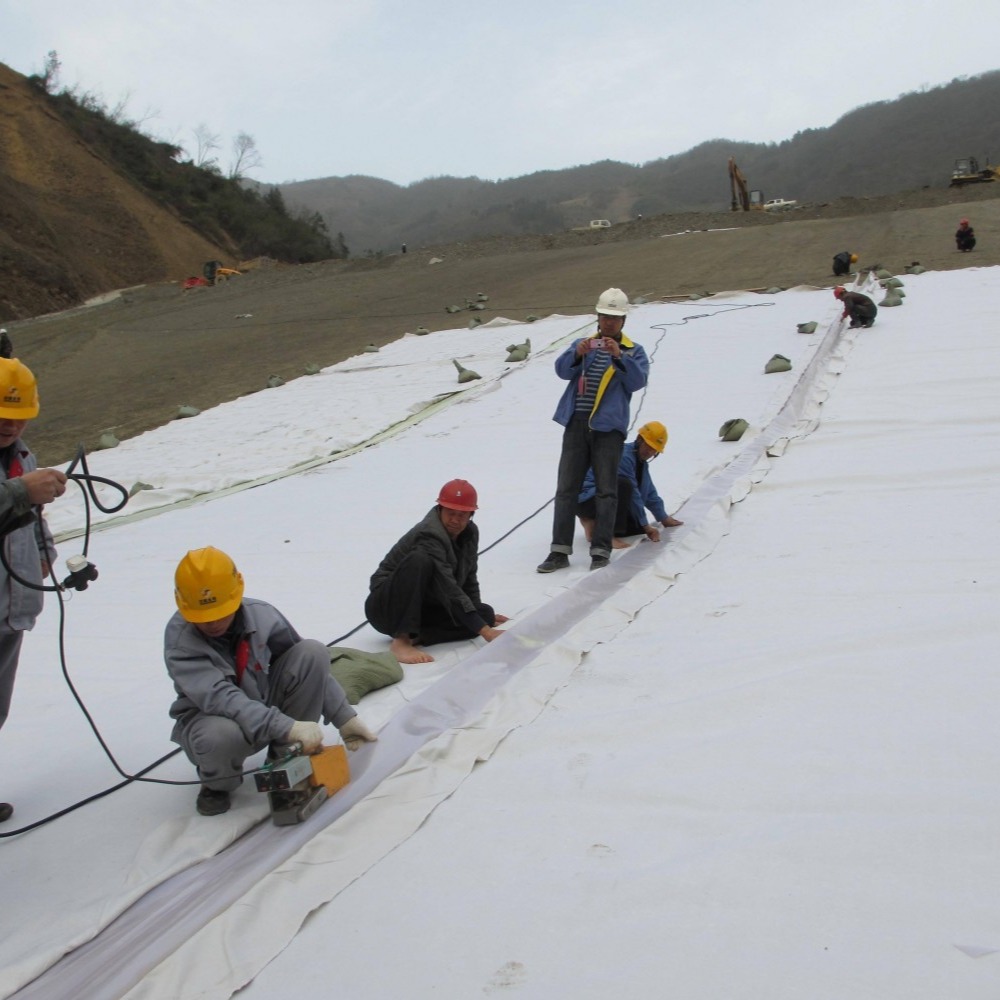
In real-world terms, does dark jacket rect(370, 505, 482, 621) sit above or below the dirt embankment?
below

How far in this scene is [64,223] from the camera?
25.5 m

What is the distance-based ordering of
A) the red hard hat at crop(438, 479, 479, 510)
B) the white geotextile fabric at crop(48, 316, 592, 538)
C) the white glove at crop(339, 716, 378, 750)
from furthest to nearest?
1. the white geotextile fabric at crop(48, 316, 592, 538)
2. the red hard hat at crop(438, 479, 479, 510)
3. the white glove at crop(339, 716, 378, 750)

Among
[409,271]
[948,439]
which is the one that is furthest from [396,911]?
[409,271]

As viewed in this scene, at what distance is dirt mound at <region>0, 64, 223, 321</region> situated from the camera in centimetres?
2222

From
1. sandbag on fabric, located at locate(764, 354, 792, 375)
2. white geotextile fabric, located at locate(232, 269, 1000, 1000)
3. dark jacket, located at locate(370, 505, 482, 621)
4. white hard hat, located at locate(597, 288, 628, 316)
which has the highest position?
white hard hat, located at locate(597, 288, 628, 316)

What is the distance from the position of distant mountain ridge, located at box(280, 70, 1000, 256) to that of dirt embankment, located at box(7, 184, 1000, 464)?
22.5 m

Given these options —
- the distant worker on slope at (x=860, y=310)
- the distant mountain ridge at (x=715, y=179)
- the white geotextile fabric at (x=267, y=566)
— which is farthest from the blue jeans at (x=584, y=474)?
the distant mountain ridge at (x=715, y=179)

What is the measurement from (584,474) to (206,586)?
2.04m

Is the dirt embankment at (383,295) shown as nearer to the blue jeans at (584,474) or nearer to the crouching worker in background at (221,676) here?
the blue jeans at (584,474)

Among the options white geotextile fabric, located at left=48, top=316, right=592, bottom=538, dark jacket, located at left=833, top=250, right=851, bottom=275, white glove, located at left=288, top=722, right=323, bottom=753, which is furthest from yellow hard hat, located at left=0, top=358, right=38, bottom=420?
dark jacket, located at left=833, top=250, right=851, bottom=275

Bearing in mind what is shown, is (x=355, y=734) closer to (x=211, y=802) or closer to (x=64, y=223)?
(x=211, y=802)

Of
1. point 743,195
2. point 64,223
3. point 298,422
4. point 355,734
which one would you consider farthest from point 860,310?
point 64,223

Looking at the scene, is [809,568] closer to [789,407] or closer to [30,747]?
[30,747]

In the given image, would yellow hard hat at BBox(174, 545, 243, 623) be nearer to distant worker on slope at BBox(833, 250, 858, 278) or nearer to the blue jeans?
the blue jeans
